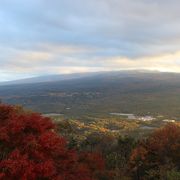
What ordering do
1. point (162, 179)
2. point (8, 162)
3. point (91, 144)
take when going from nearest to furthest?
point (8, 162) → point (162, 179) → point (91, 144)

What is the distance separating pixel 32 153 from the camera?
117ft

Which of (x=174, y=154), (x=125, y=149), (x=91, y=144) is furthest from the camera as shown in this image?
(x=91, y=144)

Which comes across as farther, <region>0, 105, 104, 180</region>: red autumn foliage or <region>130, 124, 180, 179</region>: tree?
<region>130, 124, 180, 179</region>: tree

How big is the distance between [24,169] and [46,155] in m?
4.83

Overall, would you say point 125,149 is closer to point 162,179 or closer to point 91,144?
point 91,144

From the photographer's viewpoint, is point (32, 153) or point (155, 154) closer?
point (32, 153)

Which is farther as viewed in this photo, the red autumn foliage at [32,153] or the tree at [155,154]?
the tree at [155,154]

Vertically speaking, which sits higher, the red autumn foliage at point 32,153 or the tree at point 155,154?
the red autumn foliage at point 32,153

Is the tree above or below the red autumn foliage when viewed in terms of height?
below

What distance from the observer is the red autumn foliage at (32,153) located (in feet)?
105

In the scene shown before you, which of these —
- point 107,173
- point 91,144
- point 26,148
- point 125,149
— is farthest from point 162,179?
point 91,144

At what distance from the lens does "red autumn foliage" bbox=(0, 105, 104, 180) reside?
31922 millimetres

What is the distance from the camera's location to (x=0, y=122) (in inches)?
1607

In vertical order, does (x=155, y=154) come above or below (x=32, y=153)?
below
